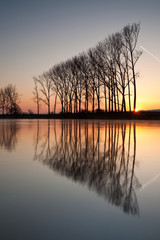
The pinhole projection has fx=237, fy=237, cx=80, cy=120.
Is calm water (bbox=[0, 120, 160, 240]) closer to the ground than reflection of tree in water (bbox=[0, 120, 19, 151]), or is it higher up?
higher up

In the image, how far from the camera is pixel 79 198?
2.72 metres

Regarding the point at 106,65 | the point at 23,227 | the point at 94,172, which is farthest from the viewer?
the point at 106,65

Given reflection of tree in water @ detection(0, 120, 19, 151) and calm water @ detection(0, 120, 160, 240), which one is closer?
calm water @ detection(0, 120, 160, 240)

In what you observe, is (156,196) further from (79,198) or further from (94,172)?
(94,172)

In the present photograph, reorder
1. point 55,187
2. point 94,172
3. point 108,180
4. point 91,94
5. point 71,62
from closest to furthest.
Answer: point 55,187 < point 108,180 < point 94,172 < point 91,94 < point 71,62

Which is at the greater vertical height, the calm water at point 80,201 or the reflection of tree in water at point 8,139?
the calm water at point 80,201

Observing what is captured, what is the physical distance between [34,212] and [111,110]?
41.8m

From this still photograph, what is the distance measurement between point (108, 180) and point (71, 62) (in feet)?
175


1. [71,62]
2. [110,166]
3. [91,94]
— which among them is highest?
[71,62]

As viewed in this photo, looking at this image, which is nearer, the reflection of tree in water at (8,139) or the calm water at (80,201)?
the calm water at (80,201)

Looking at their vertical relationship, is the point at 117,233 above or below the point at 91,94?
below

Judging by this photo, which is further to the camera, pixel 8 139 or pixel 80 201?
pixel 8 139

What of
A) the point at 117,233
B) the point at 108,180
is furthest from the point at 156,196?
the point at 117,233

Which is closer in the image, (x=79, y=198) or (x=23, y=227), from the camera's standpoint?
(x=23, y=227)
